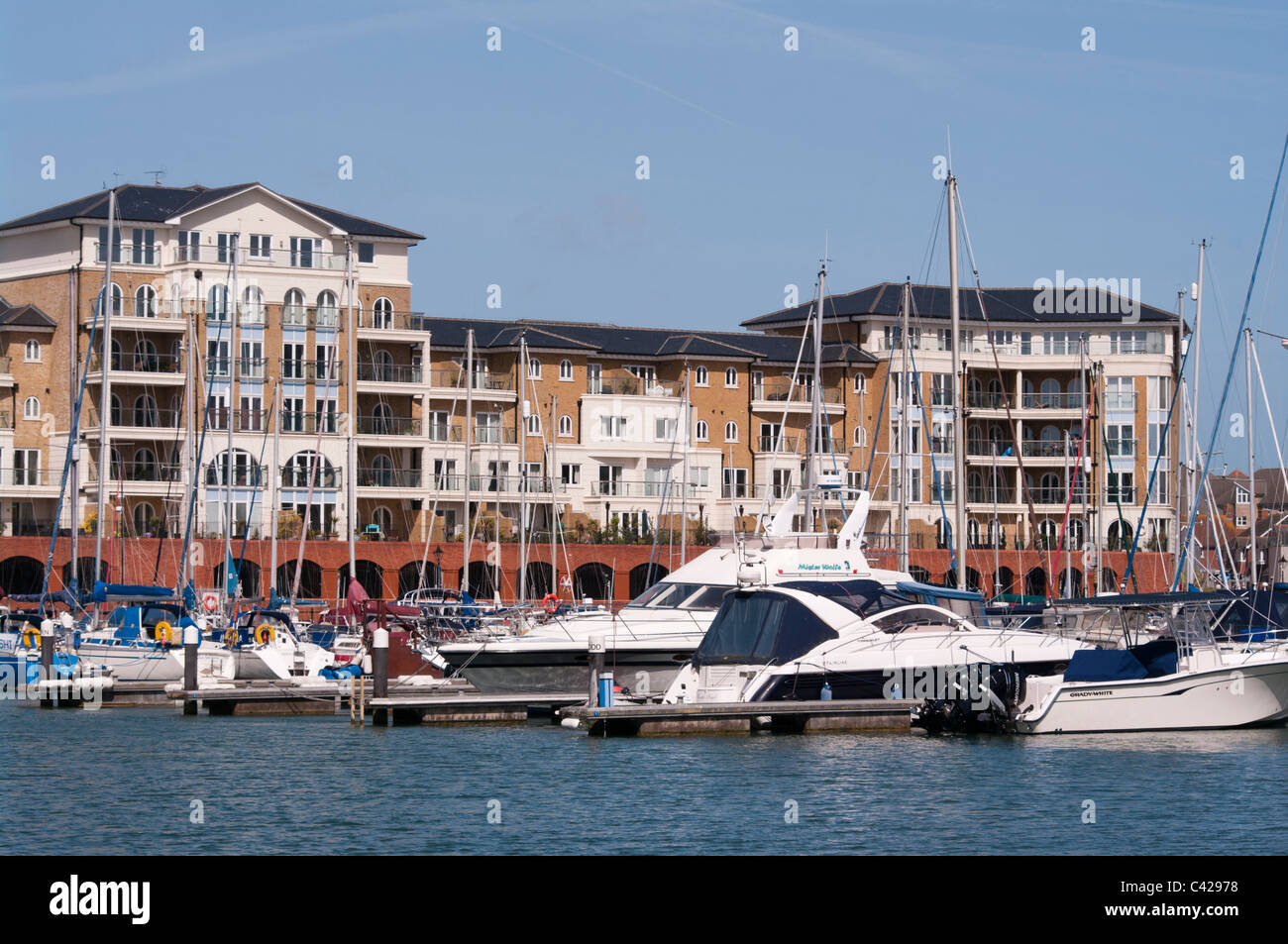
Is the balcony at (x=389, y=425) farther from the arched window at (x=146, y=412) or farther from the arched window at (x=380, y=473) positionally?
the arched window at (x=146, y=412)

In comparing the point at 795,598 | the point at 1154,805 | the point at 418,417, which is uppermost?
the point at 418,417

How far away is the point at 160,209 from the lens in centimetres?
7975

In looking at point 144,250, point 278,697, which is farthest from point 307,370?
point 278,697

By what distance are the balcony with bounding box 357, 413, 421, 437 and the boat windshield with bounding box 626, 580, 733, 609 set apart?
40.1m

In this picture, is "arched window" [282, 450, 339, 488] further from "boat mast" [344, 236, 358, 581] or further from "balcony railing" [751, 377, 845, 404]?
"balcony railing" [751, 377, 845, 404]

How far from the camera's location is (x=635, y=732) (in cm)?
3441

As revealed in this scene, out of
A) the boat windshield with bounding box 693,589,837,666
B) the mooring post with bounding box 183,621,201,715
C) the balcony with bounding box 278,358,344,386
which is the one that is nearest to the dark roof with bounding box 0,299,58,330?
the balcony with bounding box 278,358,344,386

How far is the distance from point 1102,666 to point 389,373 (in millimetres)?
51730

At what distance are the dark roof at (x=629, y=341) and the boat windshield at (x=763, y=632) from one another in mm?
53758

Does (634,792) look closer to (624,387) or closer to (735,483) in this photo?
(735,483)
